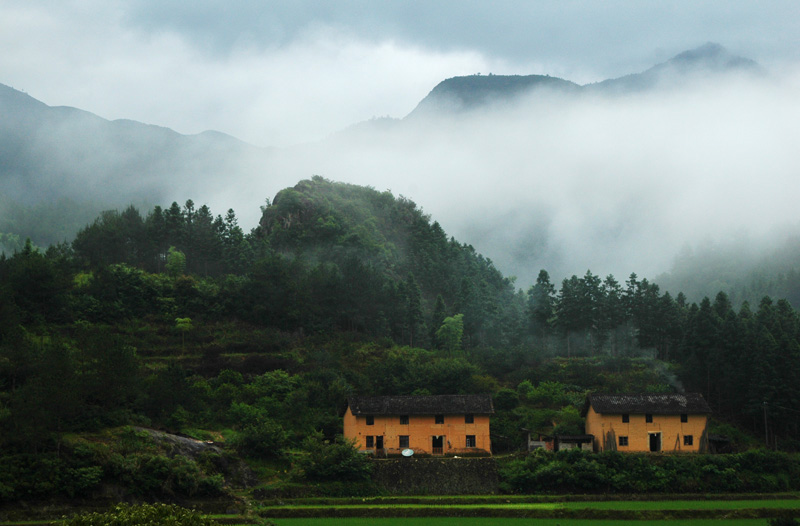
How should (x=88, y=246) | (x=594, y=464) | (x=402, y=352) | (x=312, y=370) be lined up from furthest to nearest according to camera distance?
(x=88, y=246)
(x=402, y=352)
(x=312, y=370)
(x=594, y=464)

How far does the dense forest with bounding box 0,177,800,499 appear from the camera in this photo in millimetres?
42031

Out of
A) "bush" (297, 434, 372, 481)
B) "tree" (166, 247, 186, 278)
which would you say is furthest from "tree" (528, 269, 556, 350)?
"bush" (297, 434, 372, 481)

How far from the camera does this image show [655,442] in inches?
1901

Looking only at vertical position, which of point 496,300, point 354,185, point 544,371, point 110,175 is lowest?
point 544,371

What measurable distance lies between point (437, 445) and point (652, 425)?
1360 centimetres

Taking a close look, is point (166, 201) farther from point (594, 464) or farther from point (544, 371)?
A: point (594, 464)

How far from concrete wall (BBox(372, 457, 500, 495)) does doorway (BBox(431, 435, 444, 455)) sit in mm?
4865

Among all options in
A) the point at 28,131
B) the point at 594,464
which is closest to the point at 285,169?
the point at 28,131

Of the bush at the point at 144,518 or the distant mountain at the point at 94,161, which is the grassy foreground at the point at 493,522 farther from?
the distant mountain at the point at 94,161

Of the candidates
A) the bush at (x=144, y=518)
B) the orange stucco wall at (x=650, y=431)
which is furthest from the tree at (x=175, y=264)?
the bush at (x=144, y=518)

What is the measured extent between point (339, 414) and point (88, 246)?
44.0 metres

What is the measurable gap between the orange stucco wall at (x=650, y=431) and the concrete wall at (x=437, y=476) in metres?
8.64

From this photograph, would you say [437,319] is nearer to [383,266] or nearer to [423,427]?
[383,266]

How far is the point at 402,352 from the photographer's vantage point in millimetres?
69875
